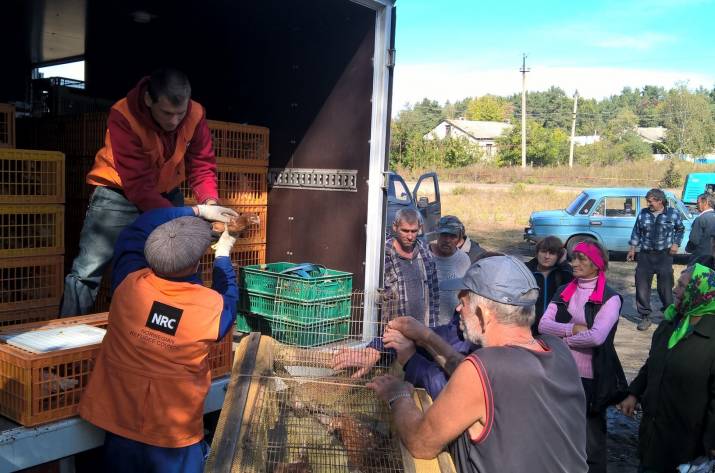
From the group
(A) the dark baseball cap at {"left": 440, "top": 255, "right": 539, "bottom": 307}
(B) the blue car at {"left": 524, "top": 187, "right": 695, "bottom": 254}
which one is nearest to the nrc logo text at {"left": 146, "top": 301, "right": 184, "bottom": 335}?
(A) the dark baseball cap at {"left": 440, "top": 255, "right": 539, "bottom": 307}

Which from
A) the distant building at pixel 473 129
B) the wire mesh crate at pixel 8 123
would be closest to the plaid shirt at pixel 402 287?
the wire mesh crate at pixel 8 123

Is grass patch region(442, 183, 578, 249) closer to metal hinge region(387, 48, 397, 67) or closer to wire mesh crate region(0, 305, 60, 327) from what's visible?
metal hinge region(387, 48, 397, 67)

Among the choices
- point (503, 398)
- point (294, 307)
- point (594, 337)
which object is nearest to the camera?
point (503, 398)

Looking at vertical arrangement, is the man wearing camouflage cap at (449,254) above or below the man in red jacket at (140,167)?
below

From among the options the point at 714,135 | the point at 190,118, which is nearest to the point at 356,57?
the point at 190,118

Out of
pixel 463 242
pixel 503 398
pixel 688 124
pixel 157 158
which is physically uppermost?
pixel 688 124

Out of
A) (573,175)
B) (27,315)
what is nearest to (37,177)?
(27,315)

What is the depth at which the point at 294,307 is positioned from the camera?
4.32m

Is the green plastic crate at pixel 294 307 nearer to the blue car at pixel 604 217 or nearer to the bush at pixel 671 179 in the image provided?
the blue car at pixel 604 217

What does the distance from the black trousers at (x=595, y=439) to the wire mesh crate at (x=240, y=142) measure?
2.97 m

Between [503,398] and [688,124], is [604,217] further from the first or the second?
[688,124]

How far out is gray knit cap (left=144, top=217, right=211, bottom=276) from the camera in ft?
8.70

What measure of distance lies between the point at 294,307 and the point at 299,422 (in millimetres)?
1688

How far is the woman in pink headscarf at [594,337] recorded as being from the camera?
4539 mm
